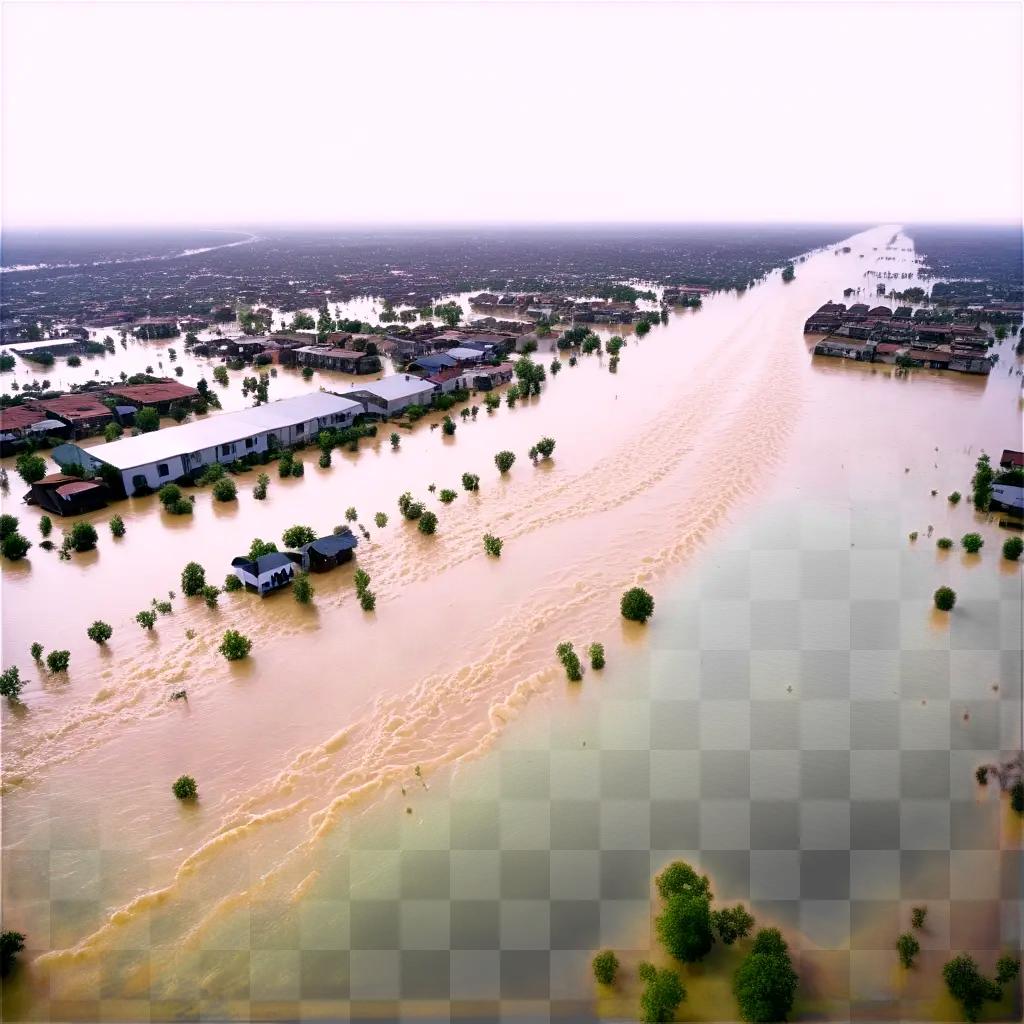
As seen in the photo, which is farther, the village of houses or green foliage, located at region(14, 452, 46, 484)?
the village of houses

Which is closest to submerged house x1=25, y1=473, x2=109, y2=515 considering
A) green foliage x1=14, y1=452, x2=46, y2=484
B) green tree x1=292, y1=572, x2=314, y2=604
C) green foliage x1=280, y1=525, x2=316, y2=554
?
green foliage x1=14, y1=452, x2=46, y2=484

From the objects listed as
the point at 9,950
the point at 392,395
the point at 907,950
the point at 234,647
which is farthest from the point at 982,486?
the point at 9,950

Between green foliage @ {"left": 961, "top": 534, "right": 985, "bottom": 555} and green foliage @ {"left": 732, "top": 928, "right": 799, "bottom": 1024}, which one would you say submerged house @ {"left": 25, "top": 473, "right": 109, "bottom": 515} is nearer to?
green foliage @ {"left": 732, "top": 928, "right": 799, "bottom": 1024}

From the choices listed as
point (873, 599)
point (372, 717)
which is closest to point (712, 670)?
point (873, 599)

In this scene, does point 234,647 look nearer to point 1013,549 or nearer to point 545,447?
point 545,447

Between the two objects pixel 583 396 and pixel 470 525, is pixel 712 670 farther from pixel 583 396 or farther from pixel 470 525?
pixel 583 396

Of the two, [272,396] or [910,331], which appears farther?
[910,331]

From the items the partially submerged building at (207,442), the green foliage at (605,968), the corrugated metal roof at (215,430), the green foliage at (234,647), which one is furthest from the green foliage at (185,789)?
the corrugated metal roof at (215,430)
